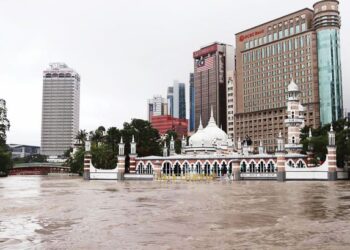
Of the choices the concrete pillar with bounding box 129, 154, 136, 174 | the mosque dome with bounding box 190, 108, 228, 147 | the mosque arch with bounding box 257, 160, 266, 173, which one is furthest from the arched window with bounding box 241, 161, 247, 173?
the concrete pillar with bounding box 129, 154, 136, 174

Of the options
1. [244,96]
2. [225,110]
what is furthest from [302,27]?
[225,110]

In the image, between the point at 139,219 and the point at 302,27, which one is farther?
the point at 302,27

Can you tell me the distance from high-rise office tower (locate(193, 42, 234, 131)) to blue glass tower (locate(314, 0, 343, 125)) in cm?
5356

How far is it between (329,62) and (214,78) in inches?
2445

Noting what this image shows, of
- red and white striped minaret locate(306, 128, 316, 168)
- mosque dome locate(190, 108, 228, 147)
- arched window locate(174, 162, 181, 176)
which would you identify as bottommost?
arched window locate(174, 162, 181, 176)

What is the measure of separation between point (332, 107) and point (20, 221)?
106 meters

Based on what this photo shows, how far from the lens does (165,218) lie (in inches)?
678

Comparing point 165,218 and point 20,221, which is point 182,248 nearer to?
point 165,218

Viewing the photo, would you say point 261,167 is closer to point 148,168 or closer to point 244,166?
point 244,166

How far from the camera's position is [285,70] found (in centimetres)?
12556

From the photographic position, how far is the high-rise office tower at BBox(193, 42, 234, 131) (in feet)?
546

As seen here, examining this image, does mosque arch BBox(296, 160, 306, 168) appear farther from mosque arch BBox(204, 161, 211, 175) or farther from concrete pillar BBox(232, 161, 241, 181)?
mosque arch BBox(204, 161, 211, 175)

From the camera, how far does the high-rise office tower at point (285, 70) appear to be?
370ft

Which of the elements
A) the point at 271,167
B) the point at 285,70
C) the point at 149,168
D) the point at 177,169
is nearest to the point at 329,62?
the point at 285,70
